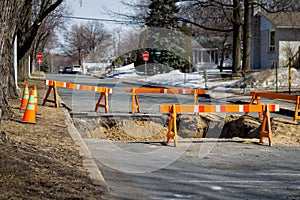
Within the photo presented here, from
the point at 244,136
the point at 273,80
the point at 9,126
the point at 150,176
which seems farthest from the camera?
the point at 273,80

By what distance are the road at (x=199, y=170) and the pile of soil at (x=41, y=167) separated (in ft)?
1.47

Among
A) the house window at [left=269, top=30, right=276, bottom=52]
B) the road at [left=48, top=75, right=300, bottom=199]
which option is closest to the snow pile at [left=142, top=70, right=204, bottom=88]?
the house window at [left=269, top=30, right=276, bottom=52]

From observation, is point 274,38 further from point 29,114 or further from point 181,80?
point 29,114

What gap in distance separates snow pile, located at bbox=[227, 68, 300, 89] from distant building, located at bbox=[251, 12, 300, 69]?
9196 millimetres

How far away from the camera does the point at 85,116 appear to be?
47.0 feet

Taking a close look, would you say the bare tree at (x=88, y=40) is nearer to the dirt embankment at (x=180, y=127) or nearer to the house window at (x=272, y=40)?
the house window at (x=272, y=40)

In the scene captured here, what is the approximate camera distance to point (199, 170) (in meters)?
7.92

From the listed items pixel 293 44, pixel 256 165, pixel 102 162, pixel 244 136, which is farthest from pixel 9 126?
pixel 293 44

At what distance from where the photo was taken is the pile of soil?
5.48 meters

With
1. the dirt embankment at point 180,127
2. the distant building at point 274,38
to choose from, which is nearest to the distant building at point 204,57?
the distant building at point 274,38

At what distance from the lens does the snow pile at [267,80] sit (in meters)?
31.1

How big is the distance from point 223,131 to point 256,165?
20.0 feet

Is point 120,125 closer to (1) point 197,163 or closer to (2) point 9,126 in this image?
(2) point 9,126

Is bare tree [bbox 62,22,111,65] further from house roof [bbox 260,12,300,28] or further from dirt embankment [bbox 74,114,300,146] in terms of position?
dirt embankment [bbox 74,114,300,146]
